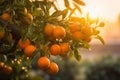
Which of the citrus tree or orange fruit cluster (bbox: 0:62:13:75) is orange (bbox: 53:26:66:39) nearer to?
the citrus tree

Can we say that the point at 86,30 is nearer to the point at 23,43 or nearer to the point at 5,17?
the point at 23,43

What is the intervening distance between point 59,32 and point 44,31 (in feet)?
0.47

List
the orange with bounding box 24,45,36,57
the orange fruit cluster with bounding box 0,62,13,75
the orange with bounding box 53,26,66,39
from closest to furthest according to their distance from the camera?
the orange with bounding box 53,26,66,39 < the orange with bounding box 24,45,36,57 < the orange fruit cluster with bounding box 0,62,13,75

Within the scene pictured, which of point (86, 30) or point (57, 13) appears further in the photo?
point (57, 13)

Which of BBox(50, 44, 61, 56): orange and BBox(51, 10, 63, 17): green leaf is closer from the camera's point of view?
BBox(50, 44, 61, 56): orange

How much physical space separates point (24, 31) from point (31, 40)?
0.27 feet

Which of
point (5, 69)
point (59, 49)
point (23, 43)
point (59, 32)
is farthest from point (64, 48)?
point (5, 69)

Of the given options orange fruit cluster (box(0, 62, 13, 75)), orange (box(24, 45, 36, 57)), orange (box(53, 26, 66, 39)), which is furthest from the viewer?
orange fruit cluster (box(0, 62, 13, 75))

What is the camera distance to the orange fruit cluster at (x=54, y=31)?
2.55 meters

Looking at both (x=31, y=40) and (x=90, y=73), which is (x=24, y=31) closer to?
(x=31, y=40)

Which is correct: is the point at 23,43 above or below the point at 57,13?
below

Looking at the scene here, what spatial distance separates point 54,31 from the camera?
258 cm

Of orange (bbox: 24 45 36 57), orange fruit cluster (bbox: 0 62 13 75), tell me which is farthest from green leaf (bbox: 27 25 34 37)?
orange fruit cluster (bbox: 0 62 13 75)

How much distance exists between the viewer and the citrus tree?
2.62 meters
